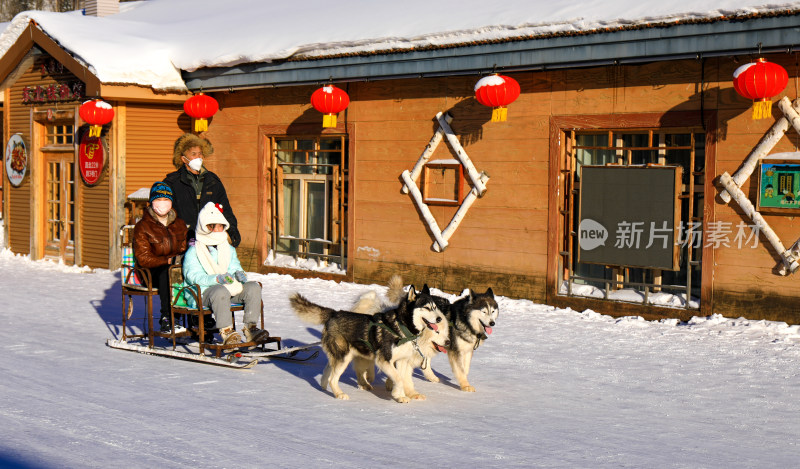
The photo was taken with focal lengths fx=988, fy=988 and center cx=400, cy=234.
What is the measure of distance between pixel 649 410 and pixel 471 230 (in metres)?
6.59

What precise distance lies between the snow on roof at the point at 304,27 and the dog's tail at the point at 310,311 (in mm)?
5800

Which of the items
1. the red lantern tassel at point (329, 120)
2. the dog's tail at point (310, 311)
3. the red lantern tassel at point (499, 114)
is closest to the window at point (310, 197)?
the red lantern tassel at point (329, 120)

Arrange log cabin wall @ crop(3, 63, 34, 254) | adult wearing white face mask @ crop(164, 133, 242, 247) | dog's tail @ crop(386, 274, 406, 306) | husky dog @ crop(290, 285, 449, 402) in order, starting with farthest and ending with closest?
log cabin wall @ crop(3, 63, 34, 254) → adult wearing white face mask @ crop(164, 133, 242, 247) → dog's tail @ crop(386, 274, 406, 306) → husky dog @ crop(290, 285, 449, 402)

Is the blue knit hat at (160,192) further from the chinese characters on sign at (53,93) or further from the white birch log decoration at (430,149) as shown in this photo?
the chinese characters on sign at (53,93)

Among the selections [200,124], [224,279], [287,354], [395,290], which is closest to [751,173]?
[395,290]

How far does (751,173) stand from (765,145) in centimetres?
36

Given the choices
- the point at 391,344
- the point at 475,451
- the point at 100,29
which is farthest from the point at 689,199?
the point at 100,29

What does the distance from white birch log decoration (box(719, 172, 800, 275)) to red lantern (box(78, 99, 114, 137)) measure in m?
10.5

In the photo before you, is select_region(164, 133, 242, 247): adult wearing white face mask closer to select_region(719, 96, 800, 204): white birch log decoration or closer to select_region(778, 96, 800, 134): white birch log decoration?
select_region(719, 96, 800, 204): white birch log decoration

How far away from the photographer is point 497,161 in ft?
44.9

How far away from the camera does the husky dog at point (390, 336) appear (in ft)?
24.6

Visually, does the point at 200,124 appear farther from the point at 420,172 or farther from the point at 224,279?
the point at 224,279

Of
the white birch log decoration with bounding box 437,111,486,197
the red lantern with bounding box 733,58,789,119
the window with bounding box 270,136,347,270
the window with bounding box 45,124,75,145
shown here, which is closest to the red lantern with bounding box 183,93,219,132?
the window with bounding box 270,136,347,270

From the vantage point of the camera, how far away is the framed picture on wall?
1107 cm
